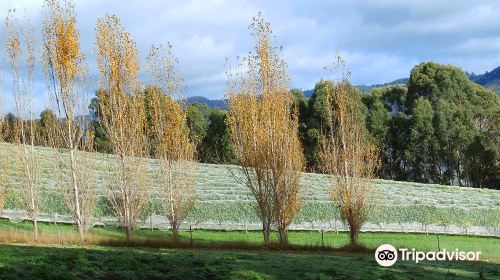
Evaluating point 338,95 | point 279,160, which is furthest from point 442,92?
point 279,160

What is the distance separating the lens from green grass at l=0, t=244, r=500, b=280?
40.6 feet

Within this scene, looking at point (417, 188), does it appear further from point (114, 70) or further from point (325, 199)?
point (114, 70)

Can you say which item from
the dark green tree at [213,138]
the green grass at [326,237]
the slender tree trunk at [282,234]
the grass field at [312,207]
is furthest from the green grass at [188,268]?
the dark green tree at [213,138]

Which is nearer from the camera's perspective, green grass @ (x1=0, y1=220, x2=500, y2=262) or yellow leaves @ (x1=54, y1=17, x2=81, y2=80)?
yellow leaves @ (x1=54, y1=17, x2=81, y2=80)

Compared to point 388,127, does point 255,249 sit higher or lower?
lower

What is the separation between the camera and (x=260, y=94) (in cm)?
2972

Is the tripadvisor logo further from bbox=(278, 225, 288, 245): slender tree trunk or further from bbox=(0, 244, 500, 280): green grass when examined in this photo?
bbox=(278, 225, 288, 245): slender tree trunk

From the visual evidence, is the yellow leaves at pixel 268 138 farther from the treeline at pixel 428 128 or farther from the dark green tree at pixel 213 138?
the dark green tree at pixel 213 138

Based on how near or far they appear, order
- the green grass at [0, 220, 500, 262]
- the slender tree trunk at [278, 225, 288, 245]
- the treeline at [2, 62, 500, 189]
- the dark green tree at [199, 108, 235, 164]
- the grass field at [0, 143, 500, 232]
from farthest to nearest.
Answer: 1. the dark green tree at [199, 108, 235, 164]
2. the treeline at [2, 62, 500, 189]
3. the grass field at [0, 143, 500, 232]
4. the green grass at [0, 220, 500, 262]
5. the slender tree trunk at [278, 225, 288, 245]

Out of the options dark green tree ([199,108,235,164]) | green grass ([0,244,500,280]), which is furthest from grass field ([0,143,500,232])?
dark green tree ([199,108,235,164])

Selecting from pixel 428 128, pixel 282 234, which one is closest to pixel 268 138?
pixel 282 234

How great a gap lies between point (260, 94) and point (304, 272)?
15807mm

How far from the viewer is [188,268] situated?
566 inches

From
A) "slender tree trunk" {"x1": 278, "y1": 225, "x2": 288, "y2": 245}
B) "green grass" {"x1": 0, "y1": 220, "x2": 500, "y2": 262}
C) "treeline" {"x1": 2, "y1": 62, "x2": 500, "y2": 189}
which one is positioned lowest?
"green grass" {"x1": 0, "y1": 220, "x2": 500, "y2": 262}
